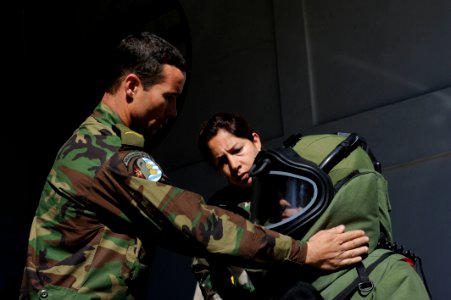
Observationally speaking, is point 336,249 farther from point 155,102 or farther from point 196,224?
point 155,102

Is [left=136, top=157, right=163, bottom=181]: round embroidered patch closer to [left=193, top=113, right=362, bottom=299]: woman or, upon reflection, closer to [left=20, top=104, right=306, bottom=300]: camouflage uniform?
[left=20, top=104, right=306, bottom=300]: camouflage uniform

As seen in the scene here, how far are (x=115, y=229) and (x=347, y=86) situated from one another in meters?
1.83

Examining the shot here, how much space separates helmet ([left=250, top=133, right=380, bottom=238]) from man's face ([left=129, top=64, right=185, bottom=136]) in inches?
14.4

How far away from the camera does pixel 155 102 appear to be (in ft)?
7.34

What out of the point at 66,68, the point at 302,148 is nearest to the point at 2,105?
the point at 66,68

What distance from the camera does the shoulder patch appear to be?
2.01m

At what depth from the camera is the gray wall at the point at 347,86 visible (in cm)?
Answer: 309

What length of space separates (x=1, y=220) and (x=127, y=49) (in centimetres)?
410

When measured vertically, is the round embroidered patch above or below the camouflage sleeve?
above

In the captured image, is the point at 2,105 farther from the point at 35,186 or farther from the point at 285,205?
the point at 285,205

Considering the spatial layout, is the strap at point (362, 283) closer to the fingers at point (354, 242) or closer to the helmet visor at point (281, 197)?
the fingers at point (354, 242)

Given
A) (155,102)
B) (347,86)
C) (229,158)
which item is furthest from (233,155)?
(347,86)

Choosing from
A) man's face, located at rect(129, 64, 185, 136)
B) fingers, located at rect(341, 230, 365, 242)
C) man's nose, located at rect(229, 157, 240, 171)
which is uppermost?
man's face, located at rect(129, 64, 185, 136)

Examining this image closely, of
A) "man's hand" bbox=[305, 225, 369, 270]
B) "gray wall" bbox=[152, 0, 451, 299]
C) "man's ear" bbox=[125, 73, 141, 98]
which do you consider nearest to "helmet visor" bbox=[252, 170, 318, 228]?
"man's hand" bbox=[305, 225, 369, 270]
